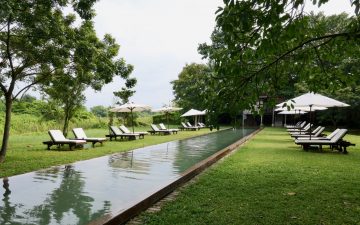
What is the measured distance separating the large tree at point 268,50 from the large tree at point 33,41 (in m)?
5.22

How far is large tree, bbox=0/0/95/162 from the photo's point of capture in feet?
28.5

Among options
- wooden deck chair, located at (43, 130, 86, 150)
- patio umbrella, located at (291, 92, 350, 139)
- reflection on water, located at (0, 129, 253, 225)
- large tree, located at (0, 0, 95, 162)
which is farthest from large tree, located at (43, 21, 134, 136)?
patio umbrella, located at (291, 92, 350, 139)

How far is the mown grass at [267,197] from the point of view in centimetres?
461

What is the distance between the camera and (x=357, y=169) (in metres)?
8.77

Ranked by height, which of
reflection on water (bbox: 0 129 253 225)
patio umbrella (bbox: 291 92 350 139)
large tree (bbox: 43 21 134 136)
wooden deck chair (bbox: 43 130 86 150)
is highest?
large tree (bbox: 43 21 134 136)

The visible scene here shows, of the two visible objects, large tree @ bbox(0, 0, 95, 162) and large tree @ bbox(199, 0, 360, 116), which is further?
large tree @ bbox(0, 0, 95, 162)

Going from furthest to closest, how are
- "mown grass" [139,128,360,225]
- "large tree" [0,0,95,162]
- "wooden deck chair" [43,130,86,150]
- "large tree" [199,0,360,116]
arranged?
1. "wooden deck chair" [43,130,86,150]
2. "large tree" [0,0,95,162]
3. "mown grass" [139,128,360,225]
4. "large tree" [199,0,360,116]

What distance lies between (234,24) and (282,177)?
481cm

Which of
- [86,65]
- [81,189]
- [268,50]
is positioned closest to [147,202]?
[81,189]

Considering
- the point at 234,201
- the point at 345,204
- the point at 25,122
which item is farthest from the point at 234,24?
the point at 25,122

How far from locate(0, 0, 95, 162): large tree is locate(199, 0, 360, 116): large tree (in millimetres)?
5221

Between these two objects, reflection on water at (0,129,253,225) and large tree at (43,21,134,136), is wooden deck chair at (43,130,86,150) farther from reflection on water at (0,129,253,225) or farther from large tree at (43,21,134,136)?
reflection on water at (0,129,253,225)

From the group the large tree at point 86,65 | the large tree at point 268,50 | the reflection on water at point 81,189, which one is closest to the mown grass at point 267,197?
the reflection on water at point 81,189

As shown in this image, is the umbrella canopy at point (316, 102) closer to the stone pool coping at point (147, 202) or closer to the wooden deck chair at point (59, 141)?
the stone pool coping at point (147, 202)
